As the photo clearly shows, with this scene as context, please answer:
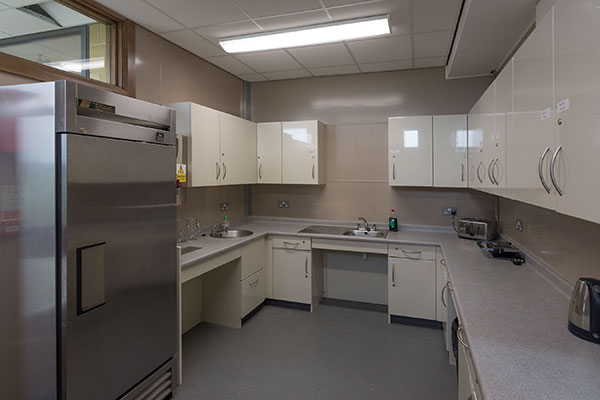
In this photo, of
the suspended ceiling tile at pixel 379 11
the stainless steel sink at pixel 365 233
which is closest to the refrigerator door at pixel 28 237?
the suspended ceiling tile at pixel 379 11

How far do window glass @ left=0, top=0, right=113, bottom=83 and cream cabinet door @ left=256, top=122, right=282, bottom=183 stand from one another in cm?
178

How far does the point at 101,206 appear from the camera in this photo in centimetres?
171

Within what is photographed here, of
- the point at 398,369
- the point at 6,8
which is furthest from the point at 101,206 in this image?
the point at 398,369

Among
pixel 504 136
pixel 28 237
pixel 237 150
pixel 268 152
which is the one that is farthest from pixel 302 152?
Answer: pixel 28 237

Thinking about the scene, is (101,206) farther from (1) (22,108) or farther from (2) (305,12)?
(2) (305,12)

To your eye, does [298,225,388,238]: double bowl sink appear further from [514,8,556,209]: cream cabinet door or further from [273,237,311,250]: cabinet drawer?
[514,8,556,209]: cream cabinet door

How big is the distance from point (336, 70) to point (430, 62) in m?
1.03

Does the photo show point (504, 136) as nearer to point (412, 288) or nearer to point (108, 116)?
point (412, 288)

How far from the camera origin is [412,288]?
3332 mm

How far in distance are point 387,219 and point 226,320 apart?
2.14 meters

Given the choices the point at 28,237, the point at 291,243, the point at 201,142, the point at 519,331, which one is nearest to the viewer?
the point at 519,331

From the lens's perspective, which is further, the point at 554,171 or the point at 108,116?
the point at 108,116

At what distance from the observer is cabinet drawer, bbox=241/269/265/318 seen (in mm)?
3396

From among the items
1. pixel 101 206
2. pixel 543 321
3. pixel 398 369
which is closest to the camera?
pixel 543 321
